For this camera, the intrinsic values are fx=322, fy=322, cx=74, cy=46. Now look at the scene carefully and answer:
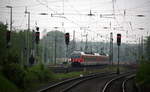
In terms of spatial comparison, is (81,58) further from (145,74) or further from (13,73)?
(13,73)

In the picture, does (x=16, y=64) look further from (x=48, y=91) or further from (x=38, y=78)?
(x=38, y=78)

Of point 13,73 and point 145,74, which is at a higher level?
point 13,73

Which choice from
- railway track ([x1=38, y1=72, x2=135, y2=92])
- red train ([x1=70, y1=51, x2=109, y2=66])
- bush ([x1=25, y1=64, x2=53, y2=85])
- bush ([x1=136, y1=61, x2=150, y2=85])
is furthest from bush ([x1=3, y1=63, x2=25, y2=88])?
red train ([x1=70, y1=51, x2=109, y2=66])

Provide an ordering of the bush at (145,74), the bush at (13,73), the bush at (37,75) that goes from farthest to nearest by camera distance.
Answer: the bush at (37,75), the bush at (145,74), the bush at (13,73)

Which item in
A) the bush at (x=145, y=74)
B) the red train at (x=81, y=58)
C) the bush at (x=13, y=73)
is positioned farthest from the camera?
the red train at (x=81, y=58)

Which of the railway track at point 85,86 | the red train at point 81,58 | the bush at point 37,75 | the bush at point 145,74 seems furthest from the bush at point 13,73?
the red train at point 81,58

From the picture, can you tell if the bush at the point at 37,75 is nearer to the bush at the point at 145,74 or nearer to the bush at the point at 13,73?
the bush at the point at 13,73

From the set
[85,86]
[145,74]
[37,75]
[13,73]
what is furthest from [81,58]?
[13,73]

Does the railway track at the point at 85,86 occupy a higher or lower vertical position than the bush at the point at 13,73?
lower

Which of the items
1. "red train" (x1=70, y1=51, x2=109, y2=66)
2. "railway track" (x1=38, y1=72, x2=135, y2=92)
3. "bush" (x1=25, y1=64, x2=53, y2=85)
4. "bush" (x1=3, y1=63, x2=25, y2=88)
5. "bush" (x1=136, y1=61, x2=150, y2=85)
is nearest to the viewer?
"bush" (x1=3, y1=63, x2=25, y2=88)

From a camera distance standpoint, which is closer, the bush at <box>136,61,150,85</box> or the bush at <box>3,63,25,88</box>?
the bush at <box>3,63,25,88</box>

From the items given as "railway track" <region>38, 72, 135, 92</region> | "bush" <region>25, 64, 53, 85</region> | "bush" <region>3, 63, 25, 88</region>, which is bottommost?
"railway track" <region>38, 72, 135, 92</region>

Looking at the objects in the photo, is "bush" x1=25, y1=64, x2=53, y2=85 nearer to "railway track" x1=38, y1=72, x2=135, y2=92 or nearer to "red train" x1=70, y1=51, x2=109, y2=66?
"railway track" x1=38, y1=72, x2=135, y2=92

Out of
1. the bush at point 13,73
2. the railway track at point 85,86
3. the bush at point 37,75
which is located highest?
the bush at point 13,73
